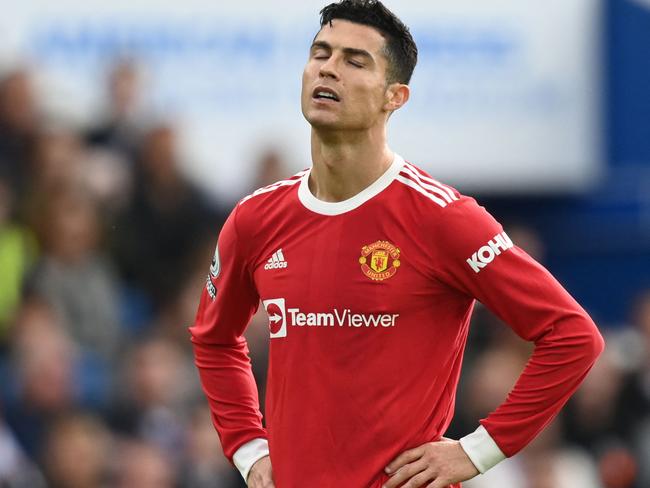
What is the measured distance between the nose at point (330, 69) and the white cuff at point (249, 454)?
1232 millimetres

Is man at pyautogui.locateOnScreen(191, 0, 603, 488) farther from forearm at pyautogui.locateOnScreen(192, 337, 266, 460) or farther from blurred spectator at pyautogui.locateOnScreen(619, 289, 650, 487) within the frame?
blurred spectator at pyautogui.locateOnScreen(619, 289, 650, 487)

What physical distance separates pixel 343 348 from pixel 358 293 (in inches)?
6.7

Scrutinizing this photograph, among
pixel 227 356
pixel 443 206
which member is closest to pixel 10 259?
pixel 227 356

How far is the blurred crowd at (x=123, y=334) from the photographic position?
27.6ft

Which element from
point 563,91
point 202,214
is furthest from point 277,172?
point 563,91

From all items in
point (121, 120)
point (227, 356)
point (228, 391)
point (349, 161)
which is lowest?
point (228, 391)

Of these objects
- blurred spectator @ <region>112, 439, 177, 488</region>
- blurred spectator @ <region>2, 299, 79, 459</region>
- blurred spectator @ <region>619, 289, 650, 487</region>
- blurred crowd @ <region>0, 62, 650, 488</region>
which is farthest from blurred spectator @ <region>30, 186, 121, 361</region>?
blurred spectator @ <region>619, 289, 650, 487</region>

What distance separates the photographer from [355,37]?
481cm

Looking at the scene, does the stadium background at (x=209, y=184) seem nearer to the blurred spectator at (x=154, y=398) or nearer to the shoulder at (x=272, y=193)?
the blurred spectator at (x=154, y=398)

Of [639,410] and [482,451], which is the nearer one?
[482,451]

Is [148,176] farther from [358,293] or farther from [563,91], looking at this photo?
[358,293]

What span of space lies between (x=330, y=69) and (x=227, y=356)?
1.08 meters

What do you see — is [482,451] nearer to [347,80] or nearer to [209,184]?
[347,80]

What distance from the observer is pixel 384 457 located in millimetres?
4715
